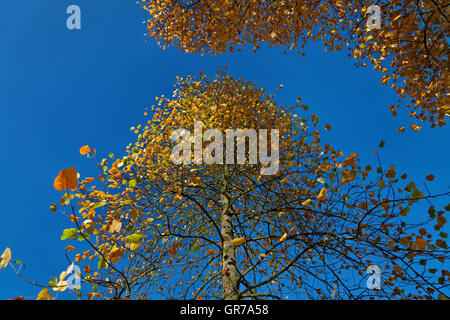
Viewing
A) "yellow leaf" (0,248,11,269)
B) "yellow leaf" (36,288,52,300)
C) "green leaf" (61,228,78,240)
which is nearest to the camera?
"yellow leaf" (0,248,11,269)

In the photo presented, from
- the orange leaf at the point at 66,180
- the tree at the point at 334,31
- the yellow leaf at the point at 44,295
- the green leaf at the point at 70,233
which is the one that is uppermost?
the tree at the point at 334,31

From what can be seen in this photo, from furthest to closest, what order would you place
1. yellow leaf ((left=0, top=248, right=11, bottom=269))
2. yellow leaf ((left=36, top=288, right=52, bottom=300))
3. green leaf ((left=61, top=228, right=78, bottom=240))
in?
green leaf ((left=61, top=228, right=78, bottom=240))
yellow leaf ((left=36, top=288, right=52, bottom=300))
yellow leaf ((left=0, top=248, right=11, bottom=269))

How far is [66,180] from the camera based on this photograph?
85.2 inches

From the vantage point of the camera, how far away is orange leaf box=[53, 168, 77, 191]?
2.12 meters

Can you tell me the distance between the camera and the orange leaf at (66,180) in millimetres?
2125

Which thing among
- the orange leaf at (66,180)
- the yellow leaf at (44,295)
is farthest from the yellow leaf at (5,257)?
the orange leaf at (66,180)

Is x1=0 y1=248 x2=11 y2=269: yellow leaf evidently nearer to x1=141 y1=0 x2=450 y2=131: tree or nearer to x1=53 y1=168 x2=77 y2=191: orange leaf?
x1=53 y1=168 x2=77 y2=191: orange leaf

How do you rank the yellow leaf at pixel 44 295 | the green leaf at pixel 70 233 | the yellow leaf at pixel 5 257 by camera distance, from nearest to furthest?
the yellow leaf at pixel 5 257
the yellow leaf at pixel 44 295
the green leaf at pixel 70 233

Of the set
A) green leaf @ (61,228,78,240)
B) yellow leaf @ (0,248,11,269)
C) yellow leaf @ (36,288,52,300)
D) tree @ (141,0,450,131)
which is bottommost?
yellow leaf @ (36,288,52,300)

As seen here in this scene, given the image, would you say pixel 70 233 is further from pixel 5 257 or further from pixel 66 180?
pixel 66 180

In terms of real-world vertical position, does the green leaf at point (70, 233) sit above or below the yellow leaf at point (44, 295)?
above

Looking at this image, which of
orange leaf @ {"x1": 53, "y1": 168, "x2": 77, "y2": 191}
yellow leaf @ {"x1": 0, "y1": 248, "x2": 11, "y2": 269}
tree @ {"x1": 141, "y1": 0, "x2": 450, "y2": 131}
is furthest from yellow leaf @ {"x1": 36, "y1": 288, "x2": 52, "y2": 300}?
tree @ {"x1": 141, "y1": 0, "x2": 450, "y2": 131}

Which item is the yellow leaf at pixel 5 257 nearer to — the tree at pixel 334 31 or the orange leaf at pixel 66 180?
the orange leaf at pixel 66 180
